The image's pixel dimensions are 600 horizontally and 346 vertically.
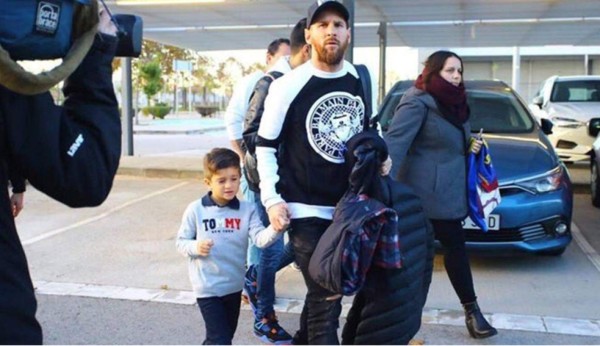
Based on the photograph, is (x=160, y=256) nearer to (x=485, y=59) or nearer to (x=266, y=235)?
(x=266, y=235)

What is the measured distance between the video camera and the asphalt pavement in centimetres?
302

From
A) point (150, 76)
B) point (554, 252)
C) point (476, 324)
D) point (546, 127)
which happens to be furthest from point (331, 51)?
point (150, 76)

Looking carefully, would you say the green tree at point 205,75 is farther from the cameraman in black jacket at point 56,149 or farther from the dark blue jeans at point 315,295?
the cameraman in black jacket at point 56,149

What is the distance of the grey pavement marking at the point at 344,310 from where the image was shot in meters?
4.37

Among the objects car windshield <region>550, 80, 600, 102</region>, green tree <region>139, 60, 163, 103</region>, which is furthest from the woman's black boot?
green tree <region>139, 60, 163, 103</region>

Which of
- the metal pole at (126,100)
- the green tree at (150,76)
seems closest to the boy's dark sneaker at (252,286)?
the metal pole at (126,100)

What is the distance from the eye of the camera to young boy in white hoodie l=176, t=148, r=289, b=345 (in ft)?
11.2

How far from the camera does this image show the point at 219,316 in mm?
3434

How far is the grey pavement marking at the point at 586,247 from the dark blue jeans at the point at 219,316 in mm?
3740

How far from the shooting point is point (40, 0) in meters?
1.40

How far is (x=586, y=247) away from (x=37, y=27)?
629cm

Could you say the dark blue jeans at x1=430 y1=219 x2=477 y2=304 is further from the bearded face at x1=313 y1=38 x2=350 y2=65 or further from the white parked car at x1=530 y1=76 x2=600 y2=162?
the white parked car at x1=530 y1=76 x2=600 y2=162

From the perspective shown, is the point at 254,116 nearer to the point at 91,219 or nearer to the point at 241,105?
the point at 241,105

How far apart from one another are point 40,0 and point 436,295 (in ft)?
13.8
